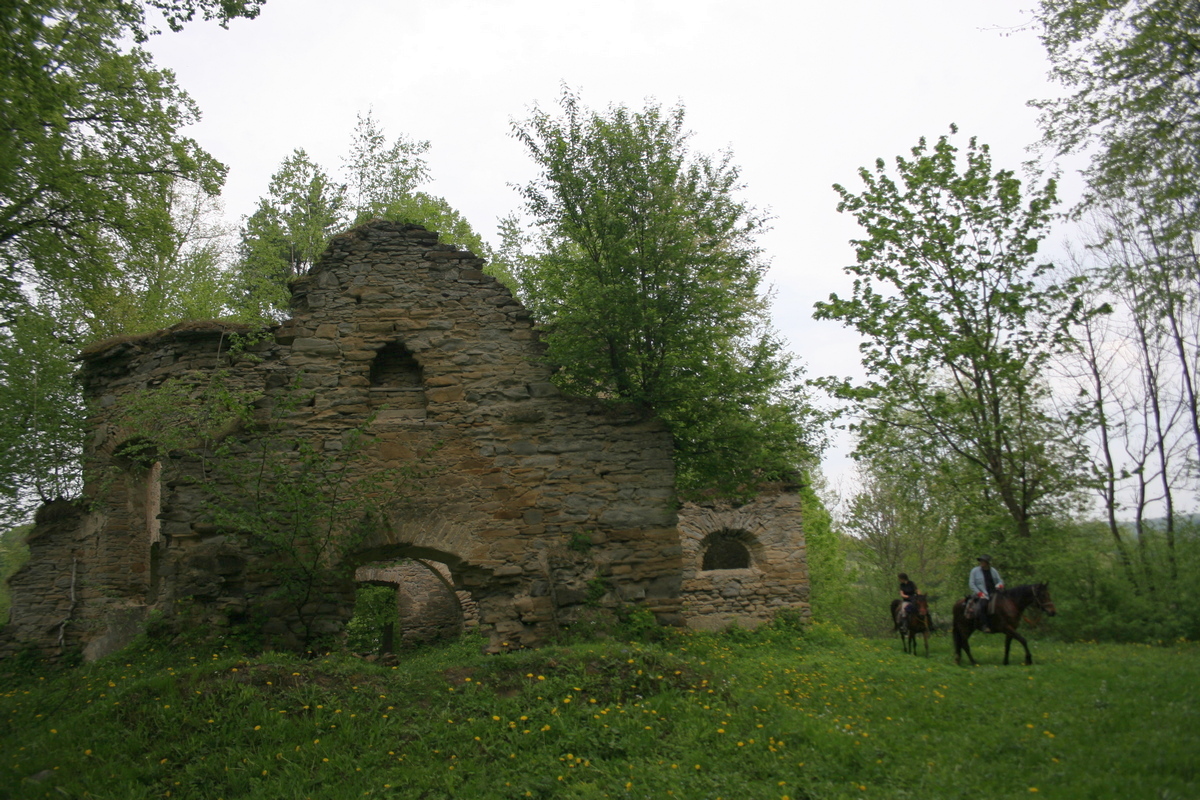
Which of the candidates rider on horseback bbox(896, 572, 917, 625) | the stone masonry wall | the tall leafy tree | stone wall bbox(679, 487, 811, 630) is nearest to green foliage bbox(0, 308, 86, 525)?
the tall leafy tree

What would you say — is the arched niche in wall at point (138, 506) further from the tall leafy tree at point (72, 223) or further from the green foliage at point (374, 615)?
the green foliage at point (374, 615)

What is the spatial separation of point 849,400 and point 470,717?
10.2 metres

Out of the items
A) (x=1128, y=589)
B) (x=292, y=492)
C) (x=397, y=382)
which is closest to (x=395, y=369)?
(x=397, y=382)

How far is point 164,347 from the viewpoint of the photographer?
37.5 feet

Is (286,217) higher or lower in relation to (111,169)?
higher

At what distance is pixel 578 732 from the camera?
5.71 meters

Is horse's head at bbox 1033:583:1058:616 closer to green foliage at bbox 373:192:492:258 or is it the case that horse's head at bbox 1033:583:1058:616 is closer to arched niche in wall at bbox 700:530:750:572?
arched niche in wall at bbox 700:530:750:572

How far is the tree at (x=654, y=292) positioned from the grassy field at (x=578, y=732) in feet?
10.9

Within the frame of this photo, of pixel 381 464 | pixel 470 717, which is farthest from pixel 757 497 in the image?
pixel 470 717

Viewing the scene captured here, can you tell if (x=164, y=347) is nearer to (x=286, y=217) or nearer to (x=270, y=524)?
(x=270, y=524)

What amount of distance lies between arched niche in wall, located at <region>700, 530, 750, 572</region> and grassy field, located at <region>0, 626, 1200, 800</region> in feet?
24.6

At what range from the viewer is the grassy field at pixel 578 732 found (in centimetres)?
489

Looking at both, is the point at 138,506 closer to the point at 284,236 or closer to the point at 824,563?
the point at 284,236

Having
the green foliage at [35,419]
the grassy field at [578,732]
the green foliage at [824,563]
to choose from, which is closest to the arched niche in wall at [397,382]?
the grassy field at [578,732]
